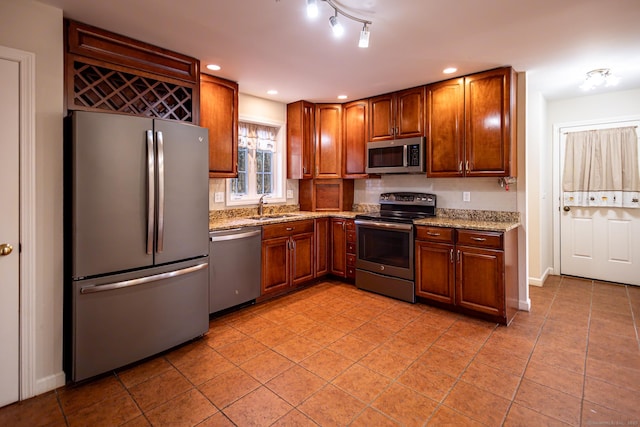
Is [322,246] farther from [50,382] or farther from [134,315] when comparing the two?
[50,382]

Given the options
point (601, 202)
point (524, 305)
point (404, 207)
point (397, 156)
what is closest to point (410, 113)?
point (397, 156)

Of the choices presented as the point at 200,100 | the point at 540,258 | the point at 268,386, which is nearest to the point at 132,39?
the point at 200,100

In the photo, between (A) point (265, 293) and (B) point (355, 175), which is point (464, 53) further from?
Answer: (A) point (265, 293)

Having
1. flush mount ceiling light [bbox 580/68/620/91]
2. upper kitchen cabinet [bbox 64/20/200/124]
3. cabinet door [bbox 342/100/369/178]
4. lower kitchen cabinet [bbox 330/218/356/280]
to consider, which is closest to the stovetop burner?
lower kitchen cabinet [bbox 330/218/356/280]

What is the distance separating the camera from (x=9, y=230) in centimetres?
194

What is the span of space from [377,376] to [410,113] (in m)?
2.85

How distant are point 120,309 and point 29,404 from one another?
666 millimetres

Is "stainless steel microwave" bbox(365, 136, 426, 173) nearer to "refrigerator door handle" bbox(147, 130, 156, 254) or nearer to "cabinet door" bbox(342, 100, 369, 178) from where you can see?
"cabinet door" bbox(342, 100, 369, 178)

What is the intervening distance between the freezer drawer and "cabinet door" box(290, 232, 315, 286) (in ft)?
4.29

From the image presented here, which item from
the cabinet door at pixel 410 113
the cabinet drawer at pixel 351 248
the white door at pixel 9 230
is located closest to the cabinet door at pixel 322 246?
the cabinet drawer at pixel 351 248

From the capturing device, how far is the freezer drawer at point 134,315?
209 cm

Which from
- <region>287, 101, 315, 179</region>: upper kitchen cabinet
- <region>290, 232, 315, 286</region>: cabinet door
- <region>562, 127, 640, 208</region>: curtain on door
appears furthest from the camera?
<region>287, 101, 315, 179</region>: upper kitchen cabinet

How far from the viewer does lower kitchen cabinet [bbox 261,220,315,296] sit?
356 centimetres

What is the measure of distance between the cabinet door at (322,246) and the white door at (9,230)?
2841mm
